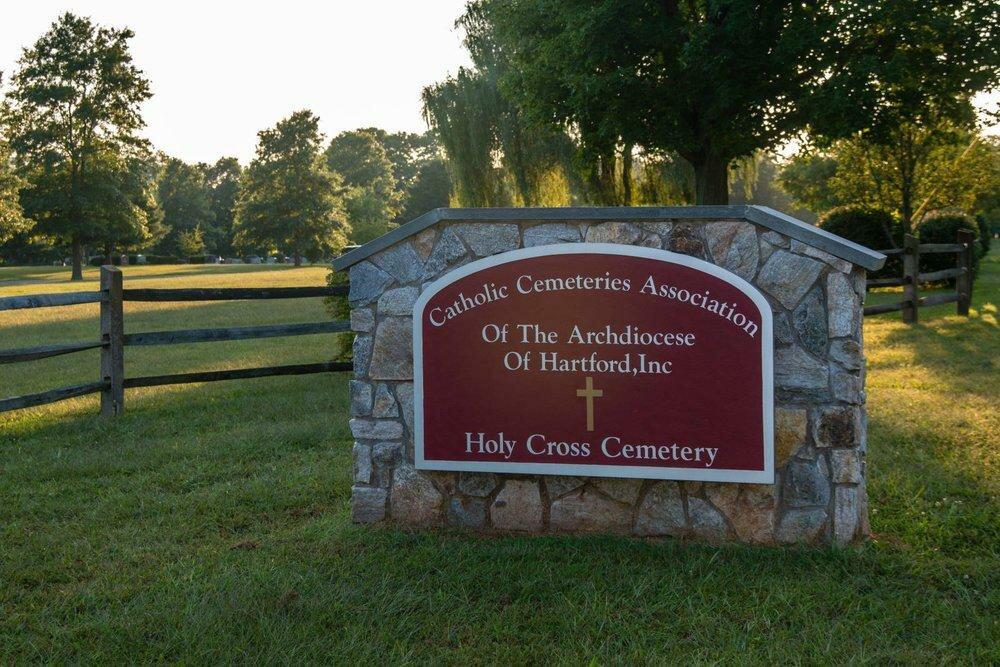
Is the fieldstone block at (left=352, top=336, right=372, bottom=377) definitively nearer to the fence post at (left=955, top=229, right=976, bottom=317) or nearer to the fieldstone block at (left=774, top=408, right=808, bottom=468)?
the fieldstone block at (left=774, top=408, right=808, bottom=468)

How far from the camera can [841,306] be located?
4.18m

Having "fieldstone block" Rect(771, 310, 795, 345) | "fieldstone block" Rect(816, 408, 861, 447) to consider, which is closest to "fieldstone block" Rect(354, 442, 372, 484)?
"fieldstone block" Rect(771, 310, 795, 345)

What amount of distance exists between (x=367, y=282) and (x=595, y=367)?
49.9 inches

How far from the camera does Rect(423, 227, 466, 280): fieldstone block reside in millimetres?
4578

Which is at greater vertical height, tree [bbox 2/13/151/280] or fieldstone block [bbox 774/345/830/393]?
tree [bbox 2/13/151/280]

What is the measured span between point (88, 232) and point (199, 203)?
30205mm

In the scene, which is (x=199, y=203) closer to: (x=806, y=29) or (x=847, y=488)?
(x=806, y=29)

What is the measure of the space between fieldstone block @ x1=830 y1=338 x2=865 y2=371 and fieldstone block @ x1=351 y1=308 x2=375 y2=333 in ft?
7.43

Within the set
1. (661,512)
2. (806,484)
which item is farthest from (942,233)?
(661,512)

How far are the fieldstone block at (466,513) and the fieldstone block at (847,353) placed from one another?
1855mm

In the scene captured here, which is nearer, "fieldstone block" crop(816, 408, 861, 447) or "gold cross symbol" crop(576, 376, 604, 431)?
"fieldstone block" crop(816, 408, 861, 447)

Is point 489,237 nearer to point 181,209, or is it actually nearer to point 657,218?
point 657,218

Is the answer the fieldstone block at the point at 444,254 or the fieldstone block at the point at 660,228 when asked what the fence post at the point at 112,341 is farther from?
the fieldstone block at the point at 660,228

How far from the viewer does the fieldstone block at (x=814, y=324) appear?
4195 millimetres
